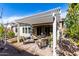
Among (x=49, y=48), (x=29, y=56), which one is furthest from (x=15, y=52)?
(x=49, y=48)

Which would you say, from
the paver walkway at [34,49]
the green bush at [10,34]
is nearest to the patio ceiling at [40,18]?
the green bush at [10,34]

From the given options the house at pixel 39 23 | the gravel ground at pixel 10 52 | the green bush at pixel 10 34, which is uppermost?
the house at pixel 39 23

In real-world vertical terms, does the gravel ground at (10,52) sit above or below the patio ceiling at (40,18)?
below

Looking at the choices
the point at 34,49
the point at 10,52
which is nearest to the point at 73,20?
the point at 34,49

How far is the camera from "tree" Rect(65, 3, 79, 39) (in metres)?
6.88

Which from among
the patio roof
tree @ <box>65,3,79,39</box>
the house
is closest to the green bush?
the house

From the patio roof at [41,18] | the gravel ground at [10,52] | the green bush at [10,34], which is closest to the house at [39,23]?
the patio roof at [41,18]

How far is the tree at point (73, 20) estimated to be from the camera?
6.88 m

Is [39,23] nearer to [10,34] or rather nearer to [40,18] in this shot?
[40,18]

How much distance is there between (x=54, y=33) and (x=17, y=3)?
1.03 meters

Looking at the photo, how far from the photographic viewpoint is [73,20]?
688 cm

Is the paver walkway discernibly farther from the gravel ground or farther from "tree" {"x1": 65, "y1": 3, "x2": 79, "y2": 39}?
"tree" {"x1": 65, "y1": 3, "x2": 79, "y2": 39}

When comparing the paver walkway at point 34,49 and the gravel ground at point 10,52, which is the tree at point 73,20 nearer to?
the paver walkway at point 34,49

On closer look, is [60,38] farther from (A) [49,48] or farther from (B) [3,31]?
(B) [3,31]
